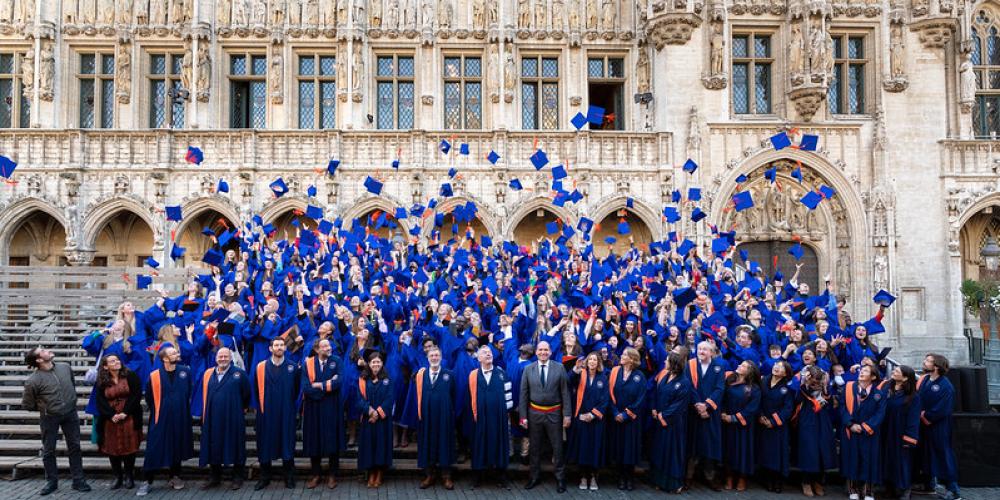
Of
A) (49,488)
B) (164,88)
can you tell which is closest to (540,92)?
(164,88)

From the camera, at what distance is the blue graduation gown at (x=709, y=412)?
313 inches

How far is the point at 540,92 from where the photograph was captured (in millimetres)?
20078

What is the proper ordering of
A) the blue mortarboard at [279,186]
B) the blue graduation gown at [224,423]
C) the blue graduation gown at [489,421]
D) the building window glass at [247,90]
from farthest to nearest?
the building window glass at [247,90], the blue mortarboard at [279,186], the blue graduation gown at [489,421], the blue graduation gown at [224,423]

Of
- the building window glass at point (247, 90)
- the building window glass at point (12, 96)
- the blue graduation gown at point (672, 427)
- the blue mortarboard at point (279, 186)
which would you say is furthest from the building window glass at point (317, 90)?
the blue graduation gown at point (672, 427)

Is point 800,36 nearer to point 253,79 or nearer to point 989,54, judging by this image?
point 989,54

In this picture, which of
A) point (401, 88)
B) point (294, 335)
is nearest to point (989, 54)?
point (401, 88)

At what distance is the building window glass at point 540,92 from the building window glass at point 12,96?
44.9 feet

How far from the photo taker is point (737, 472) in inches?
323

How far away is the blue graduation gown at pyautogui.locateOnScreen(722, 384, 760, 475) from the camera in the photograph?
26.1 feet

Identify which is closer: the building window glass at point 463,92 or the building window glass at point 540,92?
the building window glass at point 463,92

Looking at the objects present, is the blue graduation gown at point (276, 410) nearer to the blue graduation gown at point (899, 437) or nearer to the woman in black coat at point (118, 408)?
the woman in black coat at point (118, 408)

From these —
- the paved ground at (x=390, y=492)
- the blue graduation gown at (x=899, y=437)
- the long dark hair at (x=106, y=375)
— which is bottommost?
the paved ground at (x=390, y=492)

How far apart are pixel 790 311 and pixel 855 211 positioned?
9.71 m

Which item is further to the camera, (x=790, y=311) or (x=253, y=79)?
(x=253, y=79)
